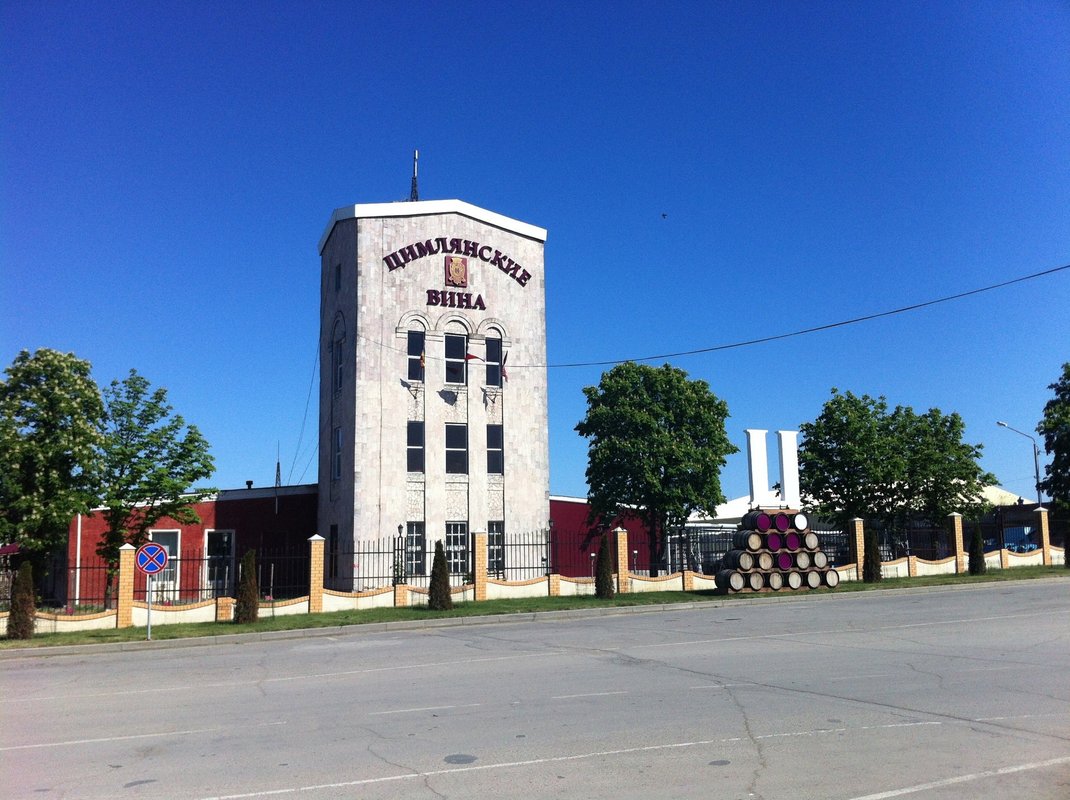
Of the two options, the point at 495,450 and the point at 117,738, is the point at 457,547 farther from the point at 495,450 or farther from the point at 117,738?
the point at 117,738

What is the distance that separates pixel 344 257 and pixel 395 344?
15.5ft

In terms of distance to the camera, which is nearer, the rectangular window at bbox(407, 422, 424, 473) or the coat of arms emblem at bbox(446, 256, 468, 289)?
the rectangular window at bbox(407, 422, 424, 473)

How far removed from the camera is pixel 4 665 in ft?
63.1

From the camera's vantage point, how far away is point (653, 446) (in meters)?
38.5

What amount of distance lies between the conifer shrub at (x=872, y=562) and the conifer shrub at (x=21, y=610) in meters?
28.3

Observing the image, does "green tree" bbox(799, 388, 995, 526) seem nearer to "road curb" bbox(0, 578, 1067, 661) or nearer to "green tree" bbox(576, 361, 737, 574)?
"green tree" bbox(576, 361, 737, 574)

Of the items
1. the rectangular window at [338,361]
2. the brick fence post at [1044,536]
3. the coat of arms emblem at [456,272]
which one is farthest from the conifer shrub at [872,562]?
the rectangular window at [338,361]

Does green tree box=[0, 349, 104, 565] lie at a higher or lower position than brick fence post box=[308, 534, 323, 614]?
higher

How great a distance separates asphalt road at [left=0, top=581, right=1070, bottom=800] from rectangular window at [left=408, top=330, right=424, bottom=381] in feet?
63.6

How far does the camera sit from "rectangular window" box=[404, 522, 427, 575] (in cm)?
3562

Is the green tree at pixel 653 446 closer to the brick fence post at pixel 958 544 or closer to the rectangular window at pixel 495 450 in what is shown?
the rectangular window at pixel 495 450

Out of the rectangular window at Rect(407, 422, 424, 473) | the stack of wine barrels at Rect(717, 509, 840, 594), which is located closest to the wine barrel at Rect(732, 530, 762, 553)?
the stack of wine barrels at Rect(717, 509, 840, 594)

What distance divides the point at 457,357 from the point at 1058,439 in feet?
142

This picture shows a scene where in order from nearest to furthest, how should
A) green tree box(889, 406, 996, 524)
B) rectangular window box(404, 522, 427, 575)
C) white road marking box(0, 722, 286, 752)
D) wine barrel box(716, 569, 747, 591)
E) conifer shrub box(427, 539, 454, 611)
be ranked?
white road marking box(0, 722, 286, 752) < conifer shrub box(427, 539, 454, 611) < wine barrel box(716, 569, 747, 591) < rectangular window box(404, 522, 427, 575) < green tree box(889, 406, 996, 524)
